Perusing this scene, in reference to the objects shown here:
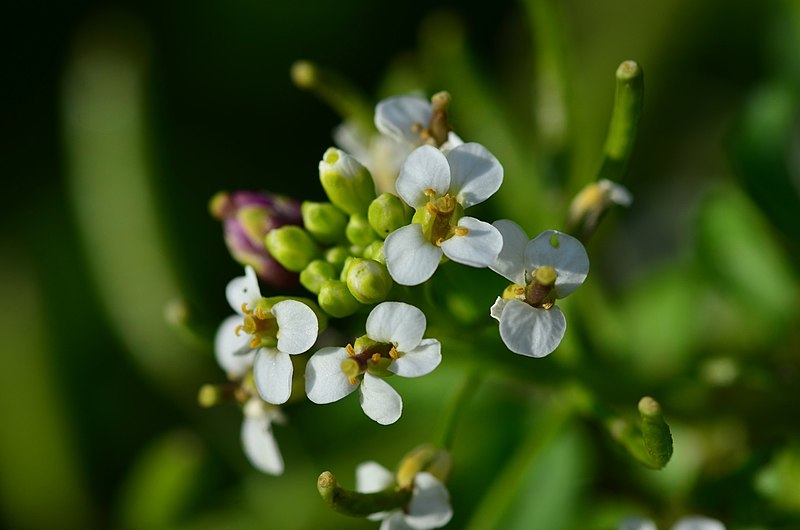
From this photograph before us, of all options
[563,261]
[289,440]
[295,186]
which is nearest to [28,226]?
[295,186]

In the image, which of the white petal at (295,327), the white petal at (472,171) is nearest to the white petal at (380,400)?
the white petal at (295,327)

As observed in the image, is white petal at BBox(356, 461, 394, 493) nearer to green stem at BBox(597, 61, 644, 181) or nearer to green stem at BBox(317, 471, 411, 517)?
green stem at BBox(317, 471, 411, 517)

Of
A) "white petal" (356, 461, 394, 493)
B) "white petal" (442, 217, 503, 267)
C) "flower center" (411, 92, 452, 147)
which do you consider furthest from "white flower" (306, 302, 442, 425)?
"flower center" (411, 92, 452, 147)

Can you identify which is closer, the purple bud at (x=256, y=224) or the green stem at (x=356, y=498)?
the green stem at (x=356, y=498)

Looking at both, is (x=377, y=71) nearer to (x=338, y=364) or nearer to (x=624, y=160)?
(x=624, y=160)

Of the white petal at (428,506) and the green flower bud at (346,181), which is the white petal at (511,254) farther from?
the white petal at (428,506)

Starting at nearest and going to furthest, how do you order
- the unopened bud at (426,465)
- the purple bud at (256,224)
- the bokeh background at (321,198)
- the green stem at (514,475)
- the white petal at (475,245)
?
the white petal at (475,245), the unopened bud at (426,465), the purple bud at (256,224), the green stem at (514,475), the bokeh background at (321,198)

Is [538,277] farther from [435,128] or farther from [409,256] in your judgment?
[435,128]

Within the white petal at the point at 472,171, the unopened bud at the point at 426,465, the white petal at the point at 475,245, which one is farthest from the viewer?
the unopened bud at the point at 426,465

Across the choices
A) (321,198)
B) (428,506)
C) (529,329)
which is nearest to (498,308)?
(529,329)

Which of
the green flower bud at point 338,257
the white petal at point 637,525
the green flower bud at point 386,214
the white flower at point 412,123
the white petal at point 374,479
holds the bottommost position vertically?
the white petal at point 374,479
